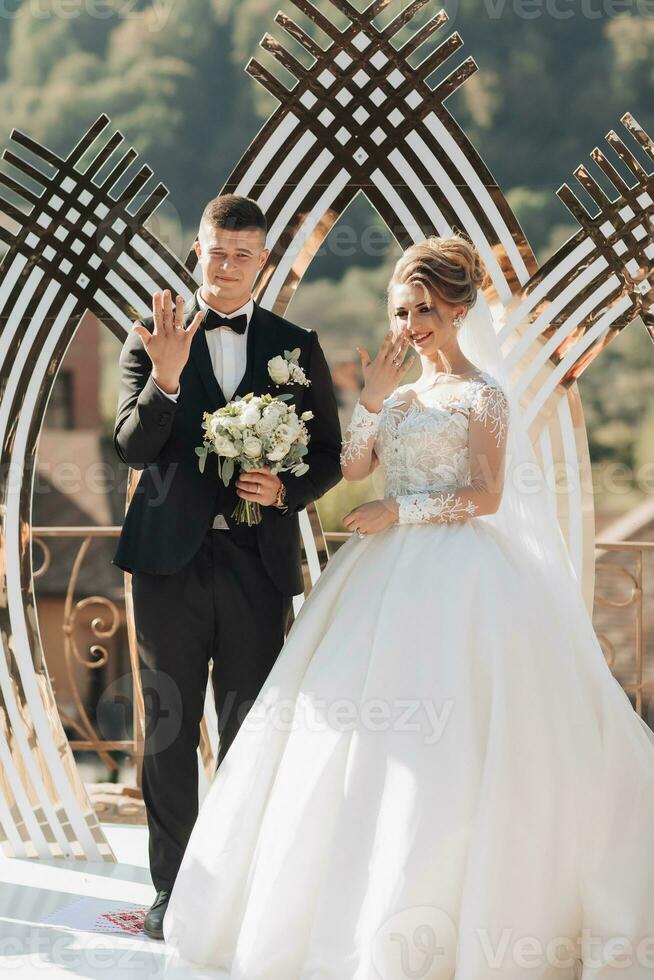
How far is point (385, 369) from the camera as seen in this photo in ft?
8.79

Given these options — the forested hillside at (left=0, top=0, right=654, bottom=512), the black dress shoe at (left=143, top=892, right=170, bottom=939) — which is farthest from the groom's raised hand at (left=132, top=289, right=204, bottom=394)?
the forested hillside at (left=0, top=0, right=654, bottom=512)

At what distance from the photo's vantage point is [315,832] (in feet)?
7.89

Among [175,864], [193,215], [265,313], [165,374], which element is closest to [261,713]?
[175,864]

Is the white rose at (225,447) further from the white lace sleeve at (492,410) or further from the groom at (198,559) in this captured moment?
the white lace sleeve at (492,410)

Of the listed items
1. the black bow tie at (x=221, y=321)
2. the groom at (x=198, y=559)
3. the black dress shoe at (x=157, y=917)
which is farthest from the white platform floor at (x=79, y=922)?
the black bow tie at (x=221, y=321)

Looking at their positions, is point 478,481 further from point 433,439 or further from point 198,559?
point 198,559

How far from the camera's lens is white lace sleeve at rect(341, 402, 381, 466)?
281 cm

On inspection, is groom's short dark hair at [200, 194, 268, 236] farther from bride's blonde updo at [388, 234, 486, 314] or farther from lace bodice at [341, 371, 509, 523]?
lace bodice at [341, 371, 509, 523]

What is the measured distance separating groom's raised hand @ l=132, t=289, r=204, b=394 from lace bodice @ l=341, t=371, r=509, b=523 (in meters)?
0.48

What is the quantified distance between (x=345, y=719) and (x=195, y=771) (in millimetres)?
629

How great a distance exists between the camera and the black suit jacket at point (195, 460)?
2.76 metres

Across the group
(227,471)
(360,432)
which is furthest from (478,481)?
(227,471)

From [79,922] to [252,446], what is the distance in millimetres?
1422

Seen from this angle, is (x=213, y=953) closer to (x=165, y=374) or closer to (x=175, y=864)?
(x=175, y=864)
